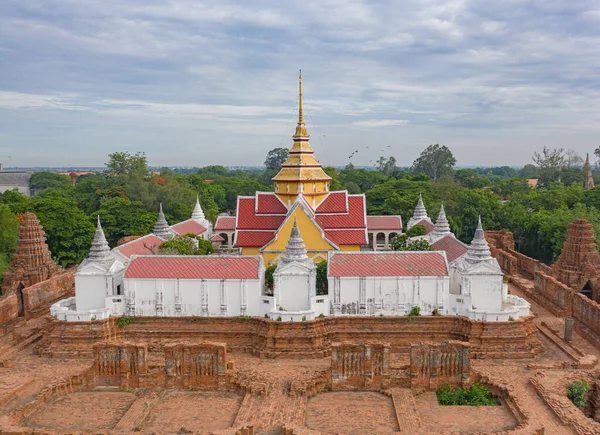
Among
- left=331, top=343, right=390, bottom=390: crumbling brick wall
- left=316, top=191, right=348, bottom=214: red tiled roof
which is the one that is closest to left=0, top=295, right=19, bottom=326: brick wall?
left=316, top=191, right=348, bottom=214: red tiled roof

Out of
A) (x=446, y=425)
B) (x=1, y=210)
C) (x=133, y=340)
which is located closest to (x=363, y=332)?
(x=446, y=425)

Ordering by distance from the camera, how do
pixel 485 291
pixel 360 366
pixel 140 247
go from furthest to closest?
pixel 140 247, pixel 485 291, pixel 360 366

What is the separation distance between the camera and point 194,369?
15.6 meters

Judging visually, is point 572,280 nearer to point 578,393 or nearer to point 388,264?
point 388,264

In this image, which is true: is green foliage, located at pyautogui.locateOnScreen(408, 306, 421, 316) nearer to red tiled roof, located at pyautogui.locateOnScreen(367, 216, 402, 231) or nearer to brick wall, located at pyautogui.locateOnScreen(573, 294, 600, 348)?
brick wall, located at pyautogui.locateOnScreen(573, 294, 600, 348)

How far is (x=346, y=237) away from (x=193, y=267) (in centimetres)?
809

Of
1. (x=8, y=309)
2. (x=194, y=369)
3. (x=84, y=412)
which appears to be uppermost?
(x=8, y=309)

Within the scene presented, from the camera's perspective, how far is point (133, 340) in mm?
18859

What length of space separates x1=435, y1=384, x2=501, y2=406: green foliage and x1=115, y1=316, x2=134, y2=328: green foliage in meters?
11.0

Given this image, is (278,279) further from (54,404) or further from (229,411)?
(54,404)

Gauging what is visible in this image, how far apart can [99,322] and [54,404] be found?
395 cm

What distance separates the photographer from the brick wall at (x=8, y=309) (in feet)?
70.6

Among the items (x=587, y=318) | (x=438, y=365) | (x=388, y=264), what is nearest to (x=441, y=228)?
(x=388, y=264)

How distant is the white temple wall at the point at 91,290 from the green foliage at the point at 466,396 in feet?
40.6
